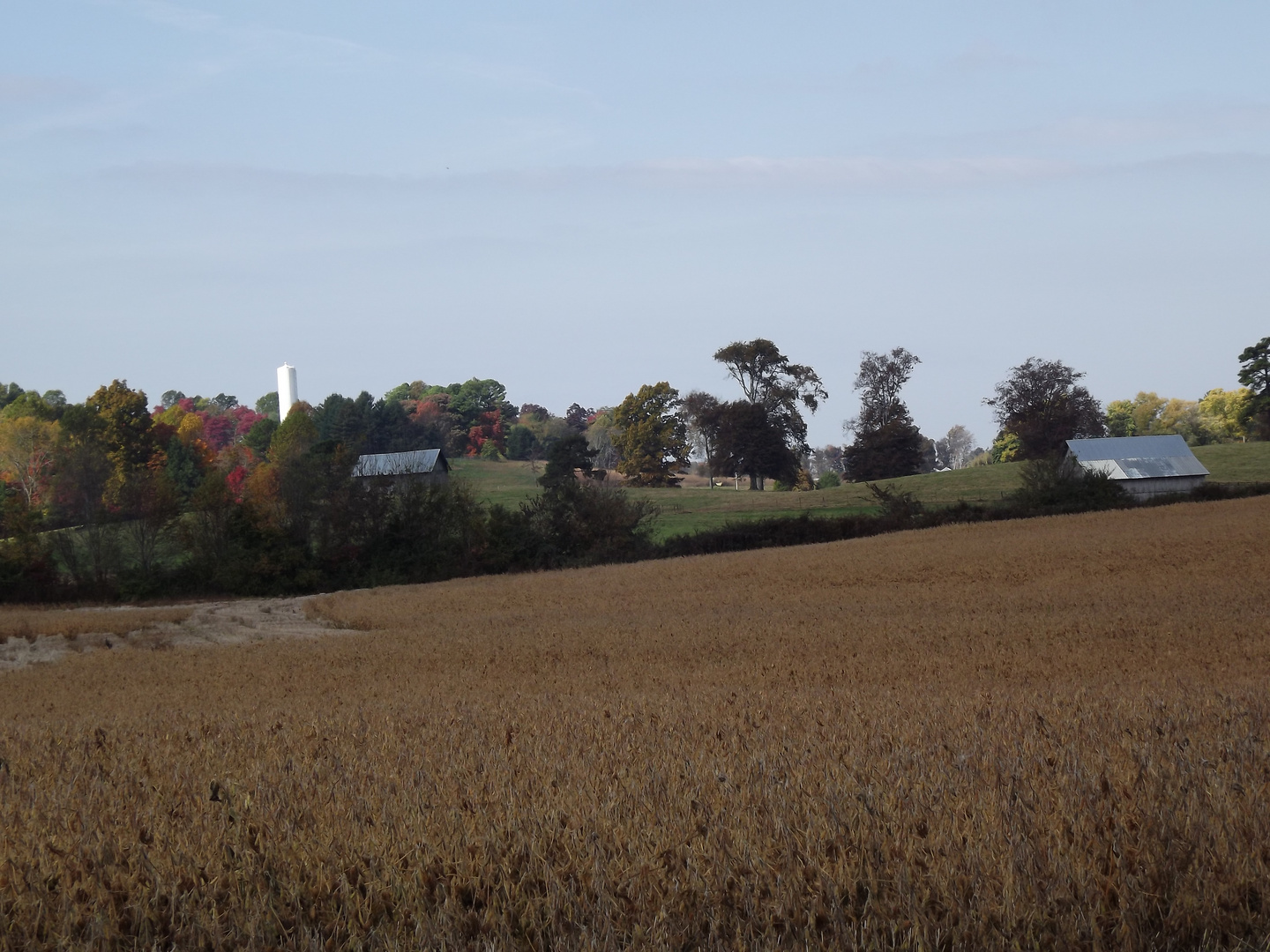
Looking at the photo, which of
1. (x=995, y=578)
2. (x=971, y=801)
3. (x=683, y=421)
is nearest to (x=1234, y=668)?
(x=971, y=801)

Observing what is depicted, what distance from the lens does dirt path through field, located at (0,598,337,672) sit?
2077cm

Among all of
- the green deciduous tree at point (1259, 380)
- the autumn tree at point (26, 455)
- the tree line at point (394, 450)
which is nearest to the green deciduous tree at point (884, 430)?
the tree line at point (394, 450)

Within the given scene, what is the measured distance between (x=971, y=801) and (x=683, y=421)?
96701 mm

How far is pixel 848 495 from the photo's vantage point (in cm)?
7244

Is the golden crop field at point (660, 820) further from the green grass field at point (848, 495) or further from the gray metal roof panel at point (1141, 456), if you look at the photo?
the gray metal roof panel at point (1141, 456)

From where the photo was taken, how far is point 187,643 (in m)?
21.8

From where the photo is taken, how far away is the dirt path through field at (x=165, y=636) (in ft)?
68.1

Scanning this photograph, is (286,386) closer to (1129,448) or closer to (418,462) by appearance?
(418,462)

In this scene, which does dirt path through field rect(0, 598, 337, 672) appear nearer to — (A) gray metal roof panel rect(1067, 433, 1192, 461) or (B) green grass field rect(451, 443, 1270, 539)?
(B) green grass field rect(451, 443, 1270, 539)

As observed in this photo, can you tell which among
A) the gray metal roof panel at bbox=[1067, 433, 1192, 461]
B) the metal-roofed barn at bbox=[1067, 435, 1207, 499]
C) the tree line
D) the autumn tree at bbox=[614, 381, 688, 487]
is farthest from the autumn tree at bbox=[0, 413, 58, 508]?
the metal-roofed barn at bbox=[1067, 435, 1207, 499]

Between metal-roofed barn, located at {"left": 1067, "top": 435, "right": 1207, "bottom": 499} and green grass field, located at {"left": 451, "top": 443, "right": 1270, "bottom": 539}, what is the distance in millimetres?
5109

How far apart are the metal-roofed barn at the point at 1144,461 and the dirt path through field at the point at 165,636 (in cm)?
4961

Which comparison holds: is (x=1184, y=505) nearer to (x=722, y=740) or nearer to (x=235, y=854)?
(x=722, y=740)

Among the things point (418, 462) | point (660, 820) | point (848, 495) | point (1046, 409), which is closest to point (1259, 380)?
point (1046, 409)
